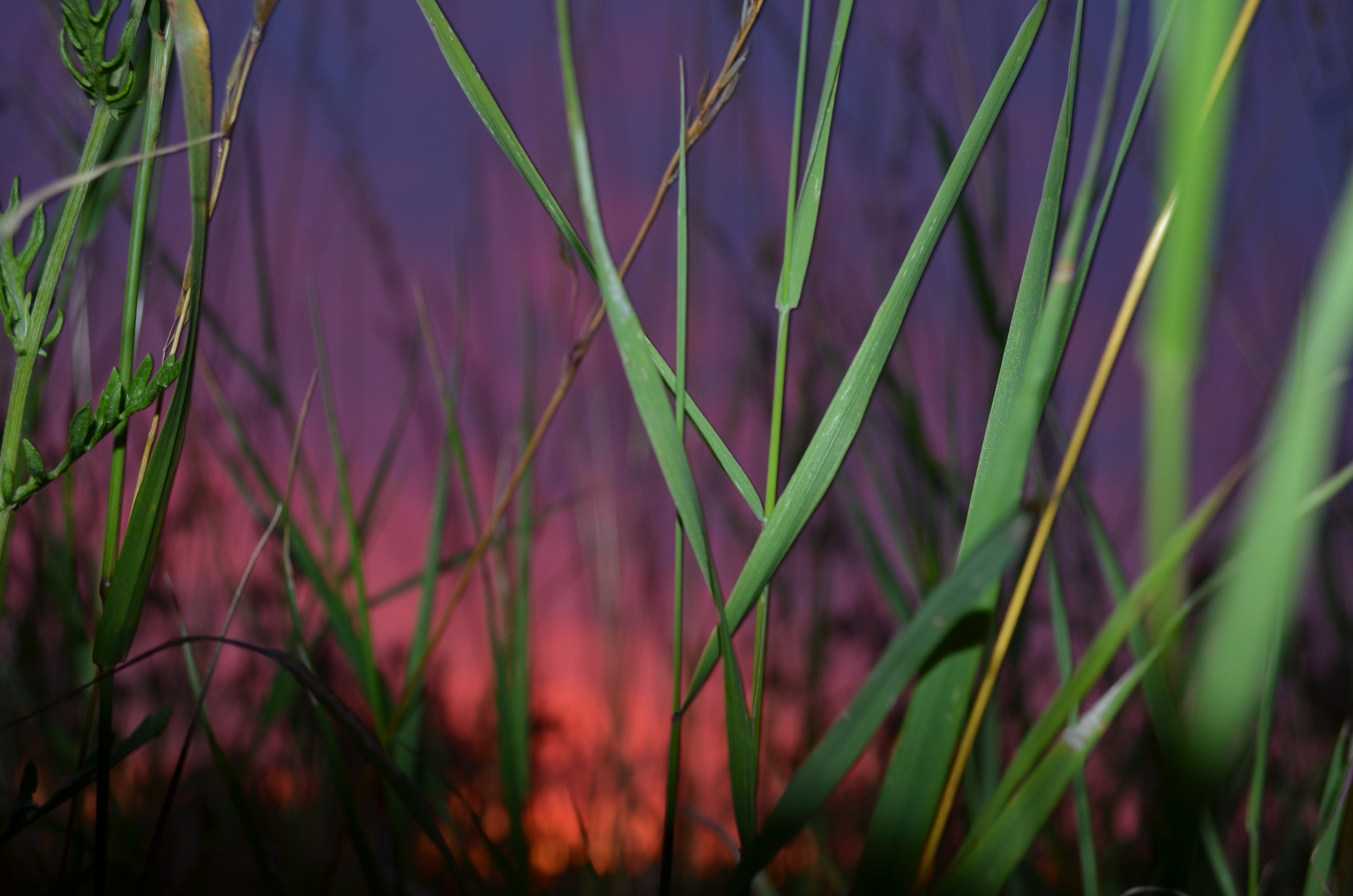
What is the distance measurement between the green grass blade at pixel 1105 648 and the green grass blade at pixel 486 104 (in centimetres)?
20

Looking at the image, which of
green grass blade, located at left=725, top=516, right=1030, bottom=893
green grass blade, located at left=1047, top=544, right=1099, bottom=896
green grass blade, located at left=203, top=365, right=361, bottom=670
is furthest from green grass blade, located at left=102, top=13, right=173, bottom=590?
green grass blade, located at left=1047, top=544, right=1099, bottom=896

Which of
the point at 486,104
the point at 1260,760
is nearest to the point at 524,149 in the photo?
the point at 486,104

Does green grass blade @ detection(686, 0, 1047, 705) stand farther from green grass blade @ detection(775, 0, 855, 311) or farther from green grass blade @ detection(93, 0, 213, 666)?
green grass blade @ detection(93, 0, 213, 666)

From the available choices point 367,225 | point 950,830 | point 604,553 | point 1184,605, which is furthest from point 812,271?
point 950,830

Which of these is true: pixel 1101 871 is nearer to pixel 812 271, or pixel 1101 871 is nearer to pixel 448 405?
pixel 812 271

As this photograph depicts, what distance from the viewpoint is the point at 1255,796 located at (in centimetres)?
37

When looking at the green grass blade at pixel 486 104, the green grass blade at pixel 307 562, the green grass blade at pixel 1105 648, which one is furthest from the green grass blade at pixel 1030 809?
the green grass blade at pixel 307 562

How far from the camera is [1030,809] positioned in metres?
0.21

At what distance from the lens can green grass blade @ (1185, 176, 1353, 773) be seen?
172 mm

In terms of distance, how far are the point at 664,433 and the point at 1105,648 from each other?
0.42ft

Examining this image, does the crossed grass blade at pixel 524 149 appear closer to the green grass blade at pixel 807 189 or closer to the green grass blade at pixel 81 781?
the green grass blade at pixel 807 189

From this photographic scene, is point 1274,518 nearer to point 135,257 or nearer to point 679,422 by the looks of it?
point 679,422

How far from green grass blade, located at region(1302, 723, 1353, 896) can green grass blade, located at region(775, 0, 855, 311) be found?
0.96 feet

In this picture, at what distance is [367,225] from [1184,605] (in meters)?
0.83
